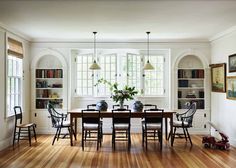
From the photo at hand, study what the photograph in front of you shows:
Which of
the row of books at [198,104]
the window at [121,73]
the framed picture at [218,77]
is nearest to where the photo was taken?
the framed picture at [218,77]

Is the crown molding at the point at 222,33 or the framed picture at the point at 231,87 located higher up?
the crown molding at the point at 222,33

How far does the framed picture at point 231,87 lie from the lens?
6035 millimetres

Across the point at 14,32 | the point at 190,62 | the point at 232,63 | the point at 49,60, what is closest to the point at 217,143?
the point at 232,63

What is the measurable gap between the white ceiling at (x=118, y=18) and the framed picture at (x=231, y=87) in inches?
46.9

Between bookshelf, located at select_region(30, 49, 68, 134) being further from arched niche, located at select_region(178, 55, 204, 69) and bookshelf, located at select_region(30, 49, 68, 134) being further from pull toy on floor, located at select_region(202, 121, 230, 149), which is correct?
pull toy on floor, located at select_region(202, 121, 230, 149)

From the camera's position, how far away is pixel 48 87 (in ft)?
25.6

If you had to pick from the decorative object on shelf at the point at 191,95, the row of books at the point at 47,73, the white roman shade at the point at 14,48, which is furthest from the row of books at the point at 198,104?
the white roman shade at the point at 14,48

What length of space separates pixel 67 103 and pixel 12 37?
240 centimetres

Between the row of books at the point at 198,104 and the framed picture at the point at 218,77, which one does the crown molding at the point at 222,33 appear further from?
the row of books at the point at 198,104

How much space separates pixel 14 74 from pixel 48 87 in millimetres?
1311

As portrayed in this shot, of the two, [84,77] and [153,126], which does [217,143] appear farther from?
[84,77]

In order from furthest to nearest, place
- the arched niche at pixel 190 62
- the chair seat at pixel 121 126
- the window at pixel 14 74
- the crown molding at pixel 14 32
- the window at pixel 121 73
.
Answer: the window at pixel 121 73, the arched niche at pixel 190 62, the window at pixel 14 74, the chair seat at pixel 121 126, the crown molding at pixel 14 32

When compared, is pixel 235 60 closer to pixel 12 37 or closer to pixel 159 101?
pixel 159 101

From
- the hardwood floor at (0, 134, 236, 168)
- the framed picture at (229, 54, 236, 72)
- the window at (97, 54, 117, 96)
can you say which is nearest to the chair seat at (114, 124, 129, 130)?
the hardwood floor at (0, 134, 236, 168)
